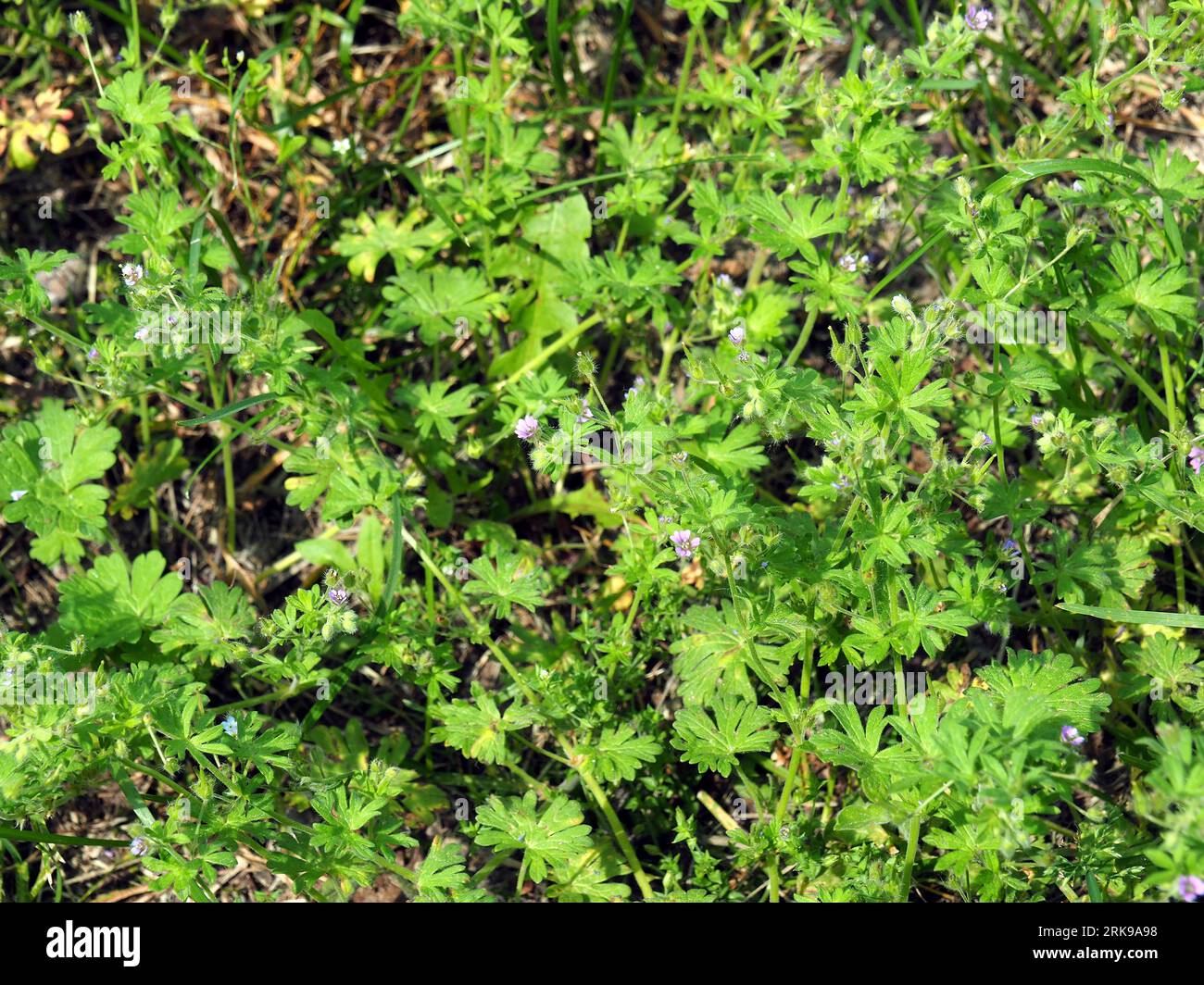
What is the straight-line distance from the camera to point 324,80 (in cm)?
574

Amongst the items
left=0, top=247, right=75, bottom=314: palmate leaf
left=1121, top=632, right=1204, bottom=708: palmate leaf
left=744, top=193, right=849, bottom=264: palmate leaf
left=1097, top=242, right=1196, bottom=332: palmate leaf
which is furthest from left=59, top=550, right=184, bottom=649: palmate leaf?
left=1097, top=242, right=1196, bottom=332: palmate leaf

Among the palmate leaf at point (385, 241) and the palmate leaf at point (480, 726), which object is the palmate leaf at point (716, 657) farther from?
the palmate leaf at point (385, 241)

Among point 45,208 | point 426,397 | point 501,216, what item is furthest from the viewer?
point 45,208

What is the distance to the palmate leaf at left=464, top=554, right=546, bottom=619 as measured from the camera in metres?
4.06

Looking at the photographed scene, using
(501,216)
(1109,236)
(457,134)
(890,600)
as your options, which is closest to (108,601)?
(501,216)

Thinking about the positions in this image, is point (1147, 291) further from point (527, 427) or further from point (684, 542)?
point (527, 427)

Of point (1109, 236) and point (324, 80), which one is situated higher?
point (324, 80)

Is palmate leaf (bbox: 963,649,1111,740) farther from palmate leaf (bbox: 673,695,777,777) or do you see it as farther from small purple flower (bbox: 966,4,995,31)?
small purple flower (bbox: 966,4,995,31)

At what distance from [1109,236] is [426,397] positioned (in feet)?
9.20

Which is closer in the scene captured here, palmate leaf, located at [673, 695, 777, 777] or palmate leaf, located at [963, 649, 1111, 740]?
palmate leaf, located at [963, 649, 1111, 740]

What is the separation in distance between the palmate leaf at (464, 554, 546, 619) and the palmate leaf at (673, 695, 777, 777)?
69cm

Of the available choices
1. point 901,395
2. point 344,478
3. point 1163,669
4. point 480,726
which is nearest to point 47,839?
point 480,726
